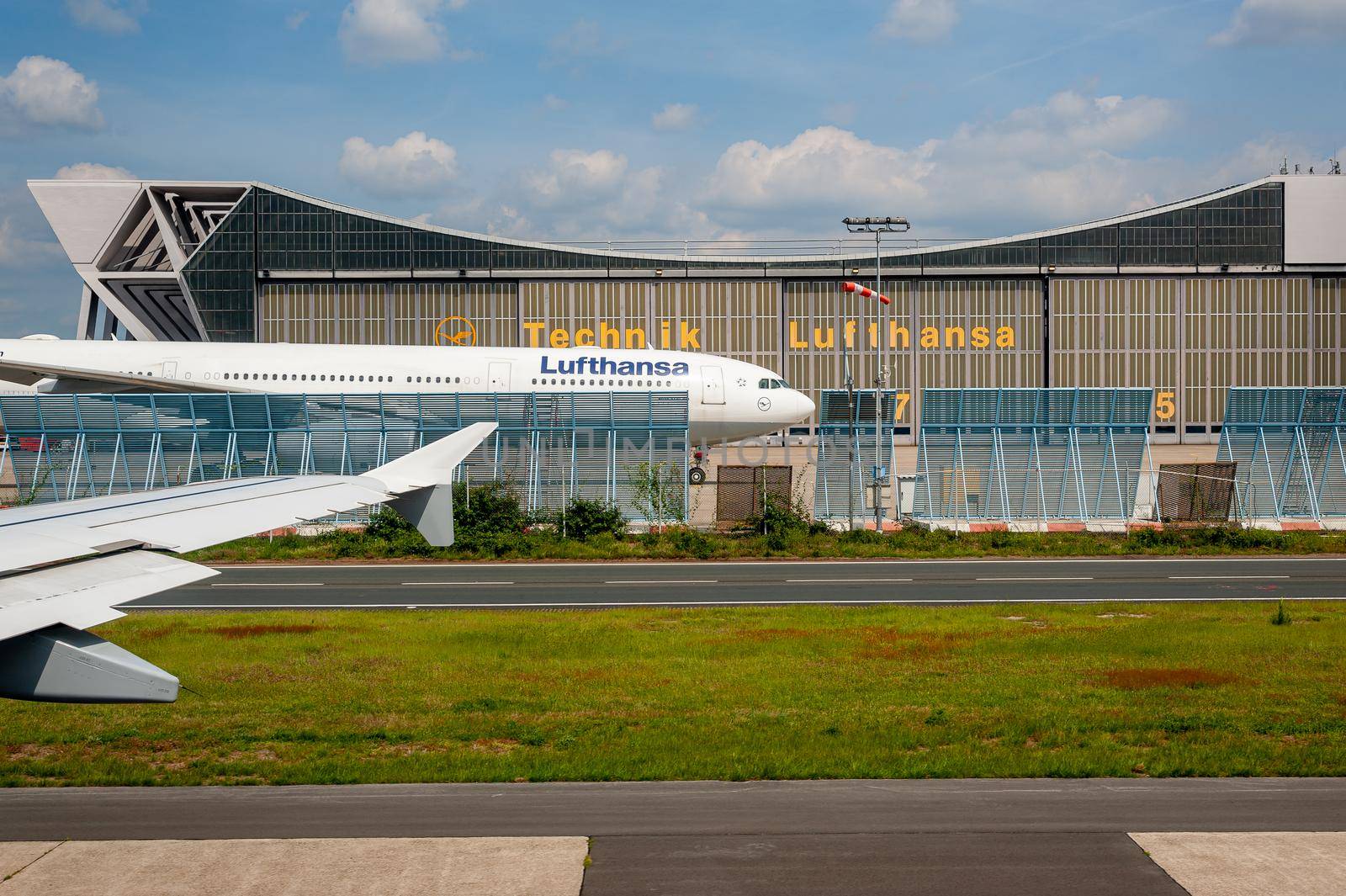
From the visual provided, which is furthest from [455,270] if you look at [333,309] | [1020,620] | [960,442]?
[1020,620]

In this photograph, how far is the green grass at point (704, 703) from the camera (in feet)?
35.2

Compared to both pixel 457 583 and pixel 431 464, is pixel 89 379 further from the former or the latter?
pixel 431 464

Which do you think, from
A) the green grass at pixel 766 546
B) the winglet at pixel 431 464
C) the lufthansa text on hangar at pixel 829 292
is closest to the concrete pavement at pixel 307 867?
the winglet at pixel 431 464

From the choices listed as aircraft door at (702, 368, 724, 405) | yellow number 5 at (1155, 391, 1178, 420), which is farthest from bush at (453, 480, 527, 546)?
yellow number 5 at (1155, 391, 1178, 420)

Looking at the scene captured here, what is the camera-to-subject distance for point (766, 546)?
31234mm

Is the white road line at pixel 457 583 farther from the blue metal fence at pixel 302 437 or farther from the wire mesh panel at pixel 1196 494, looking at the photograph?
the wire mesh panel at pixel 1196 494

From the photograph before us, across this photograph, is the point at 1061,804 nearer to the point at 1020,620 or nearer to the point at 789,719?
the point at 789,719

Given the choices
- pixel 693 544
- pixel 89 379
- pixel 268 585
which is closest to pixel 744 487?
pixel 693 544

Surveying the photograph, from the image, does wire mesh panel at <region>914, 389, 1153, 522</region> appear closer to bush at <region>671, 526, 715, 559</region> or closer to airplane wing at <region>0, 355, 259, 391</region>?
bush at <region>671, 526, 715, 559</region>

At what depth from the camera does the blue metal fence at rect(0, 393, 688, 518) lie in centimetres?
3694

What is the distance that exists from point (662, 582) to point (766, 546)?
664cm

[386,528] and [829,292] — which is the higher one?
[829,292]

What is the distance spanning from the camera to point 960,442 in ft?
126

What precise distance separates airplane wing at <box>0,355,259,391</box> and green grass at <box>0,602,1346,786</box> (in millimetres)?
24720
